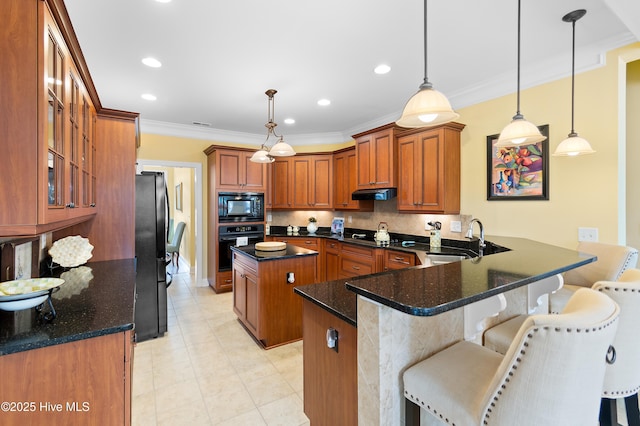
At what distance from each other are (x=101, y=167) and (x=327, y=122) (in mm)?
3192

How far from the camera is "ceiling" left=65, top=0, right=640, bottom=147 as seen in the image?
6.64 feet

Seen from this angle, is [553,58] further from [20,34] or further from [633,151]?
[20,34]

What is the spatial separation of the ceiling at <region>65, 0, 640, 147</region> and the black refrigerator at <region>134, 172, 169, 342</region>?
46.8 inches

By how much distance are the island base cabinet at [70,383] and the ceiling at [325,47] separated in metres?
2.09

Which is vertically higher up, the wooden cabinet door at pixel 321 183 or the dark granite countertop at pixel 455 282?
the wooden cabinet door at pixel 321 183

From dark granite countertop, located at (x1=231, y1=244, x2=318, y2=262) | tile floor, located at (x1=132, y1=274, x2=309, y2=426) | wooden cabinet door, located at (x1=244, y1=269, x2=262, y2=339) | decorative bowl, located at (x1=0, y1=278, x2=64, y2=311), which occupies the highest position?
decorative bowl, located at (x1=0, y1=278, x2=64, y2=311)

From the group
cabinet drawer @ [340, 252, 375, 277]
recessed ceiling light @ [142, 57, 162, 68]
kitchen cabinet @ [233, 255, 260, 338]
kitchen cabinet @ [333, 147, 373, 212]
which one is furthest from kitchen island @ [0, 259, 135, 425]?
kitchen cabinet @ [333, 147, 373, 212]

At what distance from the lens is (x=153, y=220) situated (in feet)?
10.4

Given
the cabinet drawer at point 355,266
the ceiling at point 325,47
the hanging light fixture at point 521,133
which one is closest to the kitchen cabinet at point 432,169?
the ceiling at point 325,47

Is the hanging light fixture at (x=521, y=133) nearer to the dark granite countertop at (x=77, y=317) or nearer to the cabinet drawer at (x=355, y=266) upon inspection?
the dark granite countertop at (x=77, y=317)

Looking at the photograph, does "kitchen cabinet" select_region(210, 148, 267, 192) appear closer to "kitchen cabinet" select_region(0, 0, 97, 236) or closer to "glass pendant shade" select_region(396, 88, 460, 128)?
"kitchen cabinet" select_region(0, 0, 97, 236)

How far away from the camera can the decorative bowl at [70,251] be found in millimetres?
2227

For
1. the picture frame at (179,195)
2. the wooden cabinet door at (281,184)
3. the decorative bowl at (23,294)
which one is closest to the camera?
the decorative bowl at (23,294)

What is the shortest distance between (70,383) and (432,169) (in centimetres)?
357
